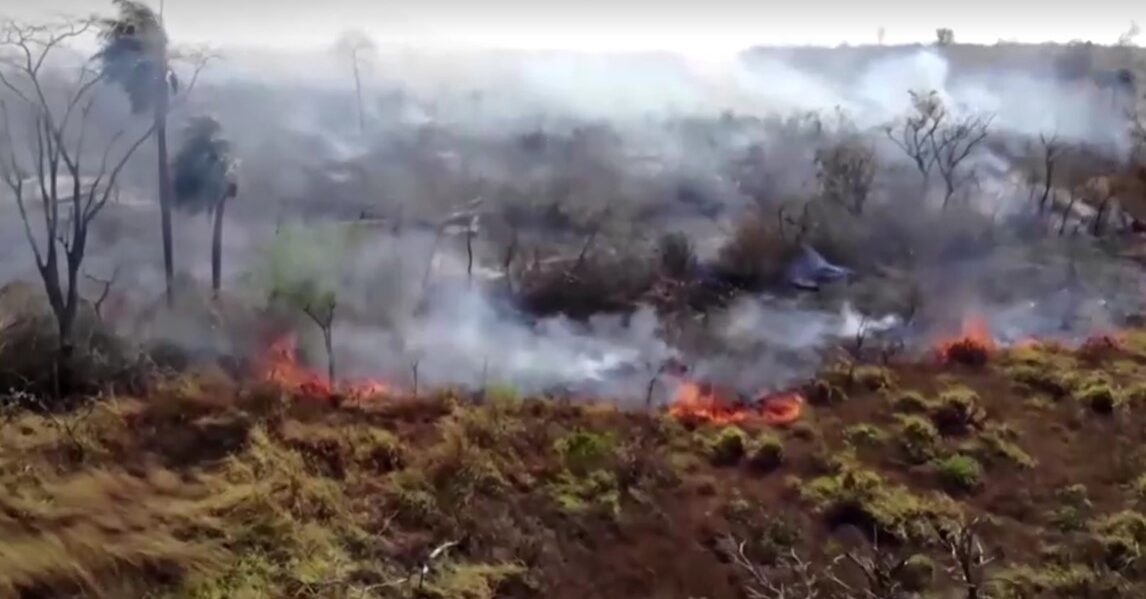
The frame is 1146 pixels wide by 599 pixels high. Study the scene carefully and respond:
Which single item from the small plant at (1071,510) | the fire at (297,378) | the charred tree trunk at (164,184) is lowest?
the fire at (297,378)

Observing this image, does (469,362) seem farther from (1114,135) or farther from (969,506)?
(1114,135)

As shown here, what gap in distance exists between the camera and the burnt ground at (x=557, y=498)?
10.1m

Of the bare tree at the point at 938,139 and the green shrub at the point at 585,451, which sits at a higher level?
the bare tree at the point at 938,139

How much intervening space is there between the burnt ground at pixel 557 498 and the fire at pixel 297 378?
659 mm

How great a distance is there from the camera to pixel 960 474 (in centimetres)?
1393

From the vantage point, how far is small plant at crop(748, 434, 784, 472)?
14.4 meters

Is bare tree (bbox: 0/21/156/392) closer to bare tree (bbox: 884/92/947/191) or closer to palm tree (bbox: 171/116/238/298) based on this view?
palm tree (bbox: 171/116/238/298)

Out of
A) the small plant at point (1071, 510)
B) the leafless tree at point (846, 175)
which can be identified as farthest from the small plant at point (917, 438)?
the leafless tree at point (846, 175)

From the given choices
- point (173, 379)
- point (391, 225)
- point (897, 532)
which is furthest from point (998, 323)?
point (173, 379)

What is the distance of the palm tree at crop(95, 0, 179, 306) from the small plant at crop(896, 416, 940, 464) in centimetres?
1248

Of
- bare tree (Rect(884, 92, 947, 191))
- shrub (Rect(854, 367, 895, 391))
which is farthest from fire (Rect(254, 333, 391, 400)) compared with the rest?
bare tree (Rect(884, 92, 947, 191))

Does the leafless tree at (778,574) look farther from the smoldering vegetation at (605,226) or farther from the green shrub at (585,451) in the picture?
the smoldering vegetation at (605,226)

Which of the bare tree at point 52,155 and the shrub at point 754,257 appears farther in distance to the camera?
the shrub at point 754,257

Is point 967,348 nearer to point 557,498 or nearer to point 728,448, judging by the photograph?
point 728,448
